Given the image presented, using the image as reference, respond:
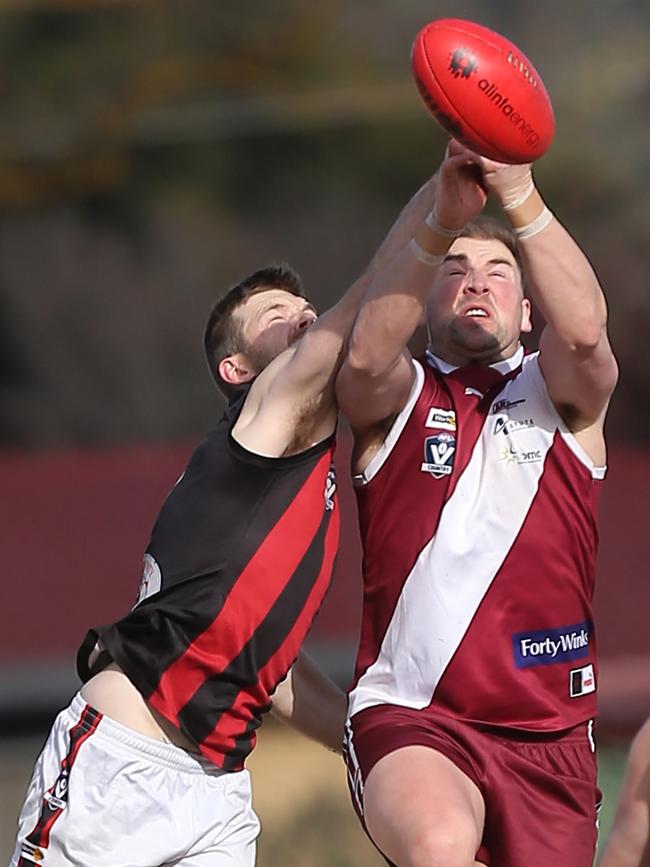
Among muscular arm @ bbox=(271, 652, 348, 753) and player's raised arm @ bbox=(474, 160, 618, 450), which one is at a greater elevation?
player's raised arm @ bbox=(474, 160, 618, 450)

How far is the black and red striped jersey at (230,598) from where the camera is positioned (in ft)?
12.3

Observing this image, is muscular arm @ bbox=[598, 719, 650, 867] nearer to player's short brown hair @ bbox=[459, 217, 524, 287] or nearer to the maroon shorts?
the maroon shorts

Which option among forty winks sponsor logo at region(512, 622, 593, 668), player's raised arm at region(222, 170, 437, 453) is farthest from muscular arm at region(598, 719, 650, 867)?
player's raised arm at region(222, 170, 437, 453)

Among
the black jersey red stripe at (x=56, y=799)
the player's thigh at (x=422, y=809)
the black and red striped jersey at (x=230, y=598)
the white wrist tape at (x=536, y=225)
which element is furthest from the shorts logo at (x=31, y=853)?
the white wrist tape at (x=536, y=225)

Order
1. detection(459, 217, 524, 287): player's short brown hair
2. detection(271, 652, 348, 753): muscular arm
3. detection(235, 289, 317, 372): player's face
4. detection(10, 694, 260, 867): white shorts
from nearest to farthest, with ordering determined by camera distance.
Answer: detection(10, 694, 260, 867): white shorts
detection(235, 289, 317, 372): player's face
detection(459, 217, 524, 287): player's short brown hair
detection(271, 652, 348, 753): muscular arm

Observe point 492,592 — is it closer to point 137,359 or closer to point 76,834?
point 76,834

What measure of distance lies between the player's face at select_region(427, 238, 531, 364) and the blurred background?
9.66 meters

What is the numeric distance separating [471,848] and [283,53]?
14644 millimetres

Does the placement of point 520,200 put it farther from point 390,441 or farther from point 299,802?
point 299,802

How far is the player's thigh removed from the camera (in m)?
3.51

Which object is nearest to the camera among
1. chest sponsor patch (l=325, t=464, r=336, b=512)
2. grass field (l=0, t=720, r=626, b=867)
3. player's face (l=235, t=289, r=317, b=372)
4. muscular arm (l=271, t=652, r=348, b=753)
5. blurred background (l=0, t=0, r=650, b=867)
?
chest sponsor patch (l=325, t=464, r=336, b=512)

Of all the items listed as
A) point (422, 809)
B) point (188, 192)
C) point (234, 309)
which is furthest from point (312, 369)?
point (188, 192)

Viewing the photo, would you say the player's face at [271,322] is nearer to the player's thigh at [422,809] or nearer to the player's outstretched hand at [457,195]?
the player's outstretched hand at [457,195]

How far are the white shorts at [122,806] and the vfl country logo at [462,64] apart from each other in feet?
5.44
